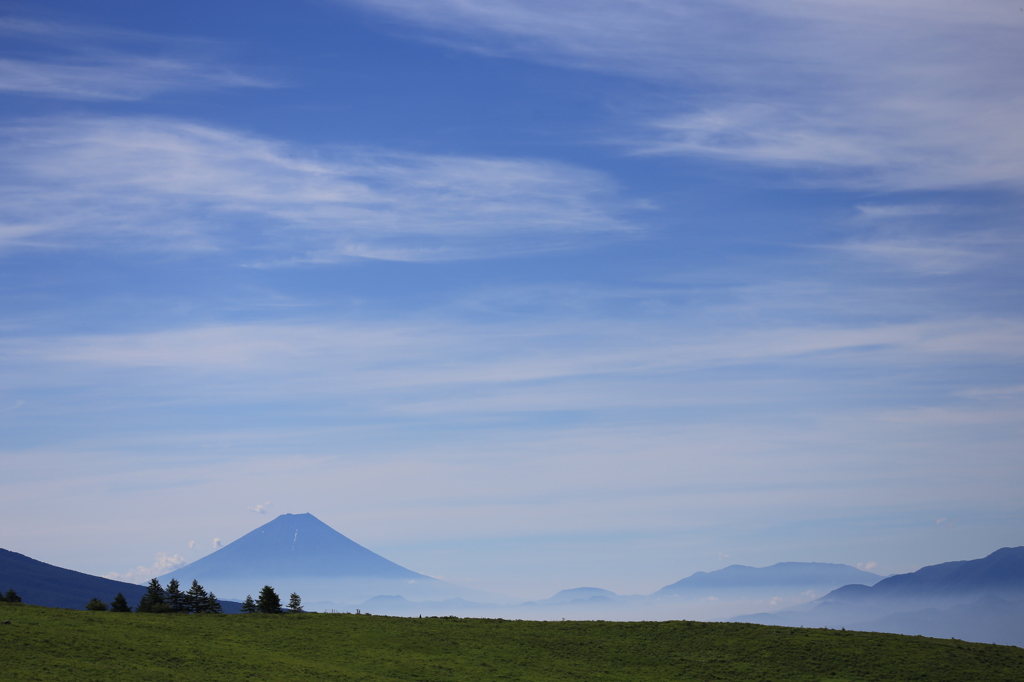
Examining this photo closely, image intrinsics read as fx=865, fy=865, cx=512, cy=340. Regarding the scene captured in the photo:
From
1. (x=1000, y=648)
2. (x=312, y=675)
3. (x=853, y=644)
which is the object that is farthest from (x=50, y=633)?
(x=1000, y=648)

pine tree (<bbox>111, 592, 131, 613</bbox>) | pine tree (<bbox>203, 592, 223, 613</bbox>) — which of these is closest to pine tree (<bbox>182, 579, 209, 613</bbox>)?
pine tree (<bbox>203, 592, 223, 613</bbox>)

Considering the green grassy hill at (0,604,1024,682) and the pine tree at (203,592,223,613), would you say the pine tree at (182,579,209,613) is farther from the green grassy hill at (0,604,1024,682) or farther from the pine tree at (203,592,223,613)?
the green grassy hill at (0,604,1024,682)

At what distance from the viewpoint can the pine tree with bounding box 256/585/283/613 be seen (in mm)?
87250

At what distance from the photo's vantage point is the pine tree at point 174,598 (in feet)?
279

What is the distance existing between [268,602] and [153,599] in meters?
11.0

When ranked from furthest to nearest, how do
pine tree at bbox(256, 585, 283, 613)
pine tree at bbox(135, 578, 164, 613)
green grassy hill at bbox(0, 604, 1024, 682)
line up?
1. pine tree at bbox(256, 585, 283, 613)
2. pine tree at bbox(135, 578, 164, 613)
3. green grassy hill at bbox(0, 604, 1024, 682)

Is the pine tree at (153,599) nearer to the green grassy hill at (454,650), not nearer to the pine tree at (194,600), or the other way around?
the pine tree at (194,600)

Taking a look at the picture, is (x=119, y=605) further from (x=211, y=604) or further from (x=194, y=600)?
(x=211, y=604)

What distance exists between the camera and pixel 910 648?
76.4m

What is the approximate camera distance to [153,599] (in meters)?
85.6

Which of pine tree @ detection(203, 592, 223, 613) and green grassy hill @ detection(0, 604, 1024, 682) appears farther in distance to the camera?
pine tree @ detection(203, 592, 223, 613)

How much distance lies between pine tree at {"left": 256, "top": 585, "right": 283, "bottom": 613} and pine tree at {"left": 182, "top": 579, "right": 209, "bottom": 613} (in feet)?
17.5

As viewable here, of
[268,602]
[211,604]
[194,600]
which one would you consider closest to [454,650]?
[268,602]

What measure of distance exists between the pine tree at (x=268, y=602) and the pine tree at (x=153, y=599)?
30.6 feet
